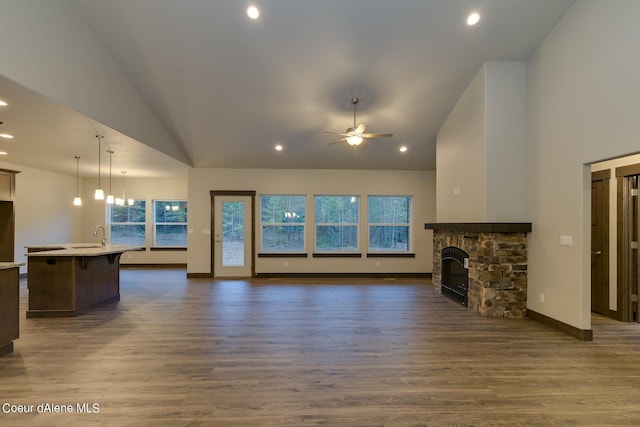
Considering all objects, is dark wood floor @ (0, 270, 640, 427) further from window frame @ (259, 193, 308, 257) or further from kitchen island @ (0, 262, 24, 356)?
window frame @ (259, 193, 308, 257)

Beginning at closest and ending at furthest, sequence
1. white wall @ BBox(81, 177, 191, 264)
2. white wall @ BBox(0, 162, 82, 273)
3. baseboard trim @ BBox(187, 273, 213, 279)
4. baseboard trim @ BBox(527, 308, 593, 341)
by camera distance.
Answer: baseboard trim @ BBox(527, 308, 593, 341) → white wall @ BBox(0, 162, 82, 273) → baseboard trim @ BBox(187, 273, 213, 279) → white wall @ BBox(81, 177, 191, 264)

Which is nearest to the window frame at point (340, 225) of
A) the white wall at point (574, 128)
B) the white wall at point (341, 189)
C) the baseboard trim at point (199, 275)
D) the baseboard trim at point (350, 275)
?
the white wall at point (341, 189)

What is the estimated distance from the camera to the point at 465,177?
17.7ft

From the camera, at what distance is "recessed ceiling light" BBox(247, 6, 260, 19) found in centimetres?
386

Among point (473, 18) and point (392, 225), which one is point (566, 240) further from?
Answer: point (392, 225)

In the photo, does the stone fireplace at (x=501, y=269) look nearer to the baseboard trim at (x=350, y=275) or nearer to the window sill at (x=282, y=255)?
the baseboard trim at (x=350, y=275)

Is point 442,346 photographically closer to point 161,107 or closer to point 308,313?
point 308,313

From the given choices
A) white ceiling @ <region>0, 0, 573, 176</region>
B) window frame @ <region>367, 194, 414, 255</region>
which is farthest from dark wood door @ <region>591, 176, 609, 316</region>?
window frame @ <region>367, 194, 414, 255</region>

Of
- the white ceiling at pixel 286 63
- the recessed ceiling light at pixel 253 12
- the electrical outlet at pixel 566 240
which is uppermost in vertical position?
the recessed ceiling light at pixel 253 12

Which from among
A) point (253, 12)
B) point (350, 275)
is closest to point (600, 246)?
point (350, 275)

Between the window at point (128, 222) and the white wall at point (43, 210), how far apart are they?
978mm

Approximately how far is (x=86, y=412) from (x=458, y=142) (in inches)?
233

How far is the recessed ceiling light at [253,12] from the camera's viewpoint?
386 centimetres

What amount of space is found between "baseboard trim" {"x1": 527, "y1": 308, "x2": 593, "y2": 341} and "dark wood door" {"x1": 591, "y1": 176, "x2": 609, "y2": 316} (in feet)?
3.98
